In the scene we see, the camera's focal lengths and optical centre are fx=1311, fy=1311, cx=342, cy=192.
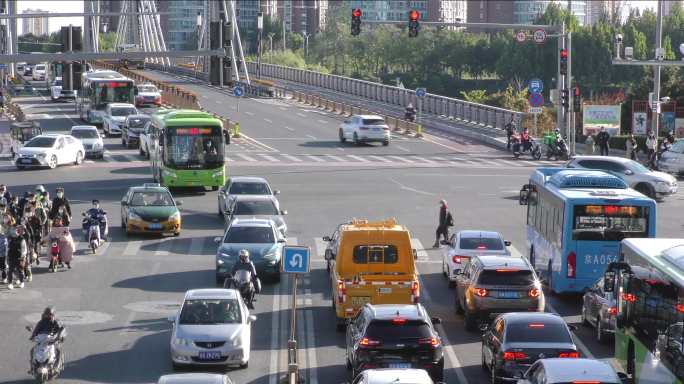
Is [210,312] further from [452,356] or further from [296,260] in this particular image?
[452,356]

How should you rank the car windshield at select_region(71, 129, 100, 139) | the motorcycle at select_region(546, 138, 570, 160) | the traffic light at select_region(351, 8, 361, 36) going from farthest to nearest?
the motorcycle at select_region(546, 138, 570, 160), the car windshield at select_region(71, 129, 100, 139), the traffic light at select_region(351, 8, 361, 36)

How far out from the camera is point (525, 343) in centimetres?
1961

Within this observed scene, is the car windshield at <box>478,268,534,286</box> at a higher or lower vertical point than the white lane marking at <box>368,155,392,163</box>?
higher

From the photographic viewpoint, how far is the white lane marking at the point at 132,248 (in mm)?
34281

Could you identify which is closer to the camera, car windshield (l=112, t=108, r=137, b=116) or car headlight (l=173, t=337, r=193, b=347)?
car headlight (l=173, t=337, r=193, b=347)

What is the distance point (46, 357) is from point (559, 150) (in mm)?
43580

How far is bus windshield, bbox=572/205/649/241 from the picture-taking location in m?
26.6

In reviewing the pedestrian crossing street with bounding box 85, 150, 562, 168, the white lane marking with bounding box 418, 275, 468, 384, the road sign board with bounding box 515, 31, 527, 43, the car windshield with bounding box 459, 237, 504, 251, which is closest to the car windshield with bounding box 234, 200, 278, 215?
the car windshield with bounding box 459, 237, 504, 251

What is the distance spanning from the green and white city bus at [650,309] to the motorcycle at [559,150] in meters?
40.8

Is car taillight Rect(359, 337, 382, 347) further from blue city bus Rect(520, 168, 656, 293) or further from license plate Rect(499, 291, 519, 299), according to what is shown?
blue city bus Rect(520, 168, 656, 293)

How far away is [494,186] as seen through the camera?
50.0 m

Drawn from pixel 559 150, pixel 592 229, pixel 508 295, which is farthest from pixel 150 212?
pixel 559 150

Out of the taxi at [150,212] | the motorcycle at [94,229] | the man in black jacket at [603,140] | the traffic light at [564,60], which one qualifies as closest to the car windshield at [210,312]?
the motorcycle at [94,229]

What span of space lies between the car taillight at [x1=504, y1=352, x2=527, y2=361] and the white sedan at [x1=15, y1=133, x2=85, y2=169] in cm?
3665
